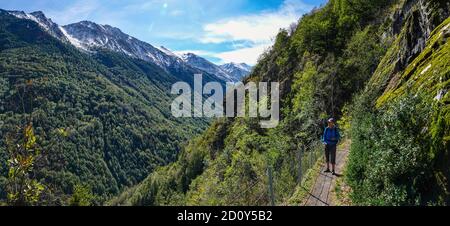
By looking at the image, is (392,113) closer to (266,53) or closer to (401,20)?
(401,20)

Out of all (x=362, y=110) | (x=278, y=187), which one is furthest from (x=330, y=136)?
(x=278, y=187)

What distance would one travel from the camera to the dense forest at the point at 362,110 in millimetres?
9000

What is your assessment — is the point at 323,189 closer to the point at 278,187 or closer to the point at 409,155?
the point at 278,187

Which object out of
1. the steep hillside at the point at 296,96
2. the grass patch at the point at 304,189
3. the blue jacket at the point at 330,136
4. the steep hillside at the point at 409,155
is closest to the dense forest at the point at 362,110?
the steep hillside at the point at 409,155

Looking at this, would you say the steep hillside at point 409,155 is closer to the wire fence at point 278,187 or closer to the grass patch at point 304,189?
the grass patch at point 304,189

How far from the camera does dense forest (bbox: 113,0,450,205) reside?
9000 mm

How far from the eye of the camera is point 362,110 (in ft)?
59.7

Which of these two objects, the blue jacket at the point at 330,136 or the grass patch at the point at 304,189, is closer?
the grass patch at the point at 304,189

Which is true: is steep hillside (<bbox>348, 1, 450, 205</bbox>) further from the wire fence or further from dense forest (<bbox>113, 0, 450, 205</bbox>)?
the wire fence

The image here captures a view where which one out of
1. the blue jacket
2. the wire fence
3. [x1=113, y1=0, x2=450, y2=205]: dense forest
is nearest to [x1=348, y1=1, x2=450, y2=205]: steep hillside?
[x1=113, y1=0, x2=450, y2=205]: dense forest

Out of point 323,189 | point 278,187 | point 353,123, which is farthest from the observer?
point 278,187

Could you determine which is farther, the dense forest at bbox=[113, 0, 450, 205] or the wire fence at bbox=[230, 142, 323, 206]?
the wire fence at bbox=[230, 142, 323, 206]
